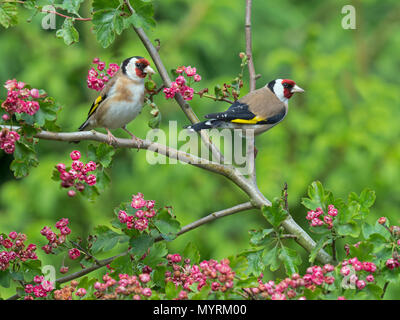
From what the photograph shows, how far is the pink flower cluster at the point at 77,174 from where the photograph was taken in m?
2.24

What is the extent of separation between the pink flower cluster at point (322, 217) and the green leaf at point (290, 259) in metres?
0.13

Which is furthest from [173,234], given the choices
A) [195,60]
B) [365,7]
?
[365,7]

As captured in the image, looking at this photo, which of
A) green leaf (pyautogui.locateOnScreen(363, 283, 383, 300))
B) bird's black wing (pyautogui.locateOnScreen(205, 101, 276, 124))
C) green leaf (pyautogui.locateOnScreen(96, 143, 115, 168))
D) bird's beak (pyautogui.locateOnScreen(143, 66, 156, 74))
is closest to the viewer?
green leaf (pyautogui.locateOnScreen(363, 283, 383, 300))

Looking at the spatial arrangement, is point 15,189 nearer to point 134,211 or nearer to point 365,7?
point 134,211

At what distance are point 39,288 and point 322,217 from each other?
1.04 metres

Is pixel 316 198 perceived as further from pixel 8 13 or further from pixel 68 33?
pixel 8 13

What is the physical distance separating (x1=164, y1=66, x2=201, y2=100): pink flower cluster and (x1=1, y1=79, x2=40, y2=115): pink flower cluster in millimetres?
568

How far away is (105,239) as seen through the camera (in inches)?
92.8

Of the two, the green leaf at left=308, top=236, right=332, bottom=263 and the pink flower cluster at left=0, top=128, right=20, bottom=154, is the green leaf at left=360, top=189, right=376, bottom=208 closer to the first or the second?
the green leaf at left=308, top=236, right=332, bottom=263

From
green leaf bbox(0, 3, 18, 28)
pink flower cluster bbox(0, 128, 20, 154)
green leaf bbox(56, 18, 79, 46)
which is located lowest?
pink flower cluster bbox(0, 128, 20, 154)

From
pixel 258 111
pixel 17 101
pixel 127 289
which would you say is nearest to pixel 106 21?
pixel 17 101

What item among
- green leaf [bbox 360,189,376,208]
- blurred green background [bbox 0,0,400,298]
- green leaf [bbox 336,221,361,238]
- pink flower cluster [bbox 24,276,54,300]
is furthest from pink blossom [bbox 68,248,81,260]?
blurred green background [bbox 0,0,400,298]

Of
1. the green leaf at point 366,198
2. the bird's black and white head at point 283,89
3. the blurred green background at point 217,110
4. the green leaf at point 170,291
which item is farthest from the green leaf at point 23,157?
the blurred green background at point 217,110

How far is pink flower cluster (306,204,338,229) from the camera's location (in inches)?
85.2
